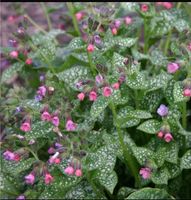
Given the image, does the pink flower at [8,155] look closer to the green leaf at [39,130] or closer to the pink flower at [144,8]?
the green leaf at [39,130]

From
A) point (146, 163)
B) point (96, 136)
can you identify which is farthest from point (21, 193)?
point (146, 163)

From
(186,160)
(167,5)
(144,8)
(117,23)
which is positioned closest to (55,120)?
(186,160)

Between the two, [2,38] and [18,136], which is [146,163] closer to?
[18,136]

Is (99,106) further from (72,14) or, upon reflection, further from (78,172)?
(72,14)

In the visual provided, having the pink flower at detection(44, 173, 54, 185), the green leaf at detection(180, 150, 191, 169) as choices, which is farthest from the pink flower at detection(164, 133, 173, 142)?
the pink flower at detection(44, 173, 54, 185)

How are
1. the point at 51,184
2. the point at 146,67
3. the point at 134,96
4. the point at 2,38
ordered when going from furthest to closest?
the point at 2,38
the point at 146,67
the point at 134,96
the point at 51,184

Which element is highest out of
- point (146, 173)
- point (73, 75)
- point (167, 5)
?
point (167, 5)
